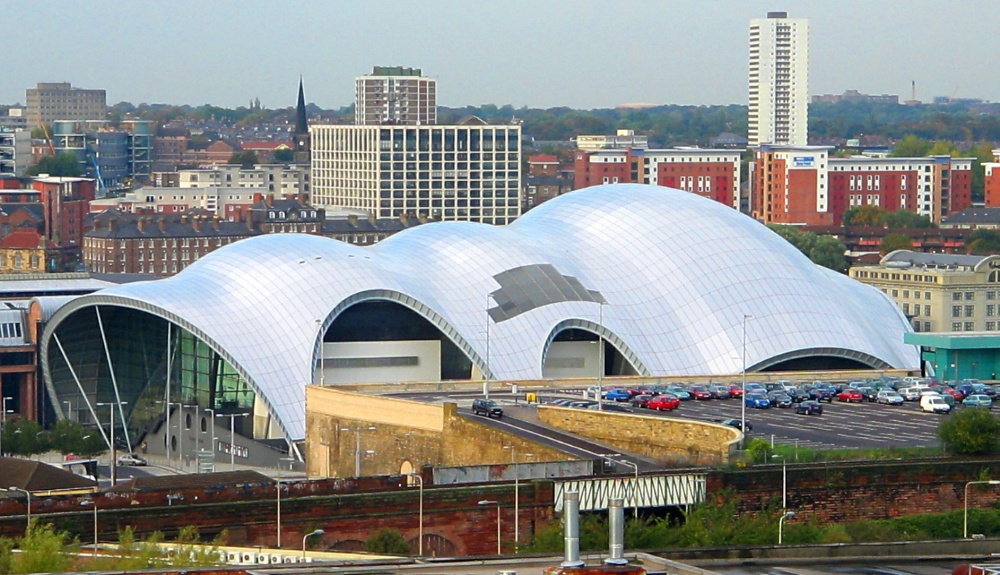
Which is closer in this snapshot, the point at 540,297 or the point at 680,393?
the point at 680,393

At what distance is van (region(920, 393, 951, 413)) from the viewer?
239ft

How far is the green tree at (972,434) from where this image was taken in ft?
200

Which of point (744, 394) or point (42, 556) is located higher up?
point (744, 394)

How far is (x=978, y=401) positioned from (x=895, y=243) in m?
108

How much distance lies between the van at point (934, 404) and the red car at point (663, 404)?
24.6ft

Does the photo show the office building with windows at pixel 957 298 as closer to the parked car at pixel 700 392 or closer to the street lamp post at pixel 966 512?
the parked car at pixel 700 392

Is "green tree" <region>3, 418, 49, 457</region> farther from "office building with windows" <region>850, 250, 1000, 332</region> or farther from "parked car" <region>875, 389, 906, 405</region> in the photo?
"office building with windows" <region>850, 250, 1000, 332</region>

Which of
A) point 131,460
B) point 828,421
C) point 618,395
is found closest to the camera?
point 828,421

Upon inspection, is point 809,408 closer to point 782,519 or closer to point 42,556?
point 782,519

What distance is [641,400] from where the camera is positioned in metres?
75.8

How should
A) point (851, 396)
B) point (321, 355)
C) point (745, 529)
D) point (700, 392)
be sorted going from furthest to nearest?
point (321, 355), point (700, 392), point (851, 396), point (745, 529)

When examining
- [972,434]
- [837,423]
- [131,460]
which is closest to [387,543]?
[972,434]

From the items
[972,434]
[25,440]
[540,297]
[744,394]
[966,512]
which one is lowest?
[25,440]

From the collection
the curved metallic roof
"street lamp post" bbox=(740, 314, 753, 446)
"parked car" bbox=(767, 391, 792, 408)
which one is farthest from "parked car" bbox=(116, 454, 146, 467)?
"parked car" bbox=(767, 391, 792, 408)
